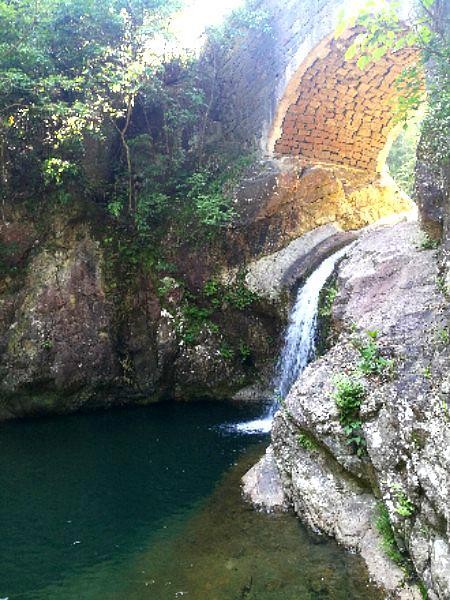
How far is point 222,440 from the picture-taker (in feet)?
26.1

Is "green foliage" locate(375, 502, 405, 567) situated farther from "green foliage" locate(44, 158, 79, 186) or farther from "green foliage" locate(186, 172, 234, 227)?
"green foliage" locate(44, 158, 79, 186)

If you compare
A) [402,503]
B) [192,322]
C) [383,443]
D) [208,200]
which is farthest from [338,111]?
[402,503]

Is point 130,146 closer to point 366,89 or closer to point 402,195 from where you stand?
point 366,89

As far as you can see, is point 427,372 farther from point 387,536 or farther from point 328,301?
point 328,301

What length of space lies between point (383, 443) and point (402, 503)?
1.72ft

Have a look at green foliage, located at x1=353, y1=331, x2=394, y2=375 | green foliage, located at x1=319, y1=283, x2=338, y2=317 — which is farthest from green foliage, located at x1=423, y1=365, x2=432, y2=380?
green foliage, located at x1=319, y1=283, x2=338, y2=317

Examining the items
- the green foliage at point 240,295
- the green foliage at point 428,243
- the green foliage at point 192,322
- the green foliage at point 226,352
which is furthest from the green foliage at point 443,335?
the green foliage at point 192,322

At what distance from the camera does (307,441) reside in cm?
522

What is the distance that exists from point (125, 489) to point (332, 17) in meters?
9.51

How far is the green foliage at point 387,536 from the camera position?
13.1ft

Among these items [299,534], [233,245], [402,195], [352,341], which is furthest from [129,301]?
[402,195]

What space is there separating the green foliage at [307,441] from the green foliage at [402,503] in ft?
3.88

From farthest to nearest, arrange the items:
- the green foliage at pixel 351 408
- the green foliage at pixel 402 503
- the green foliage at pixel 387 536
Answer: the green foliage at pixel 351 408 < the green foliage at pixel 387 536 < the green foliage at pixel 402 503

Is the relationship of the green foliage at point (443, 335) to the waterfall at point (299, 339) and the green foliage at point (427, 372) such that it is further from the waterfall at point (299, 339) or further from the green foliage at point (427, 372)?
the waterfall at point (299, 339)
